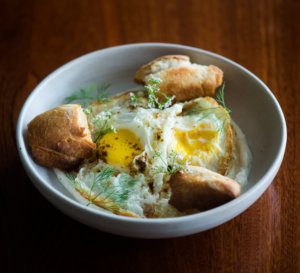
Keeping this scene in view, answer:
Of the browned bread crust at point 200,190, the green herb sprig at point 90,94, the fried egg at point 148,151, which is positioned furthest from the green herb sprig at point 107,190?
the green herb sprig at point 90,94

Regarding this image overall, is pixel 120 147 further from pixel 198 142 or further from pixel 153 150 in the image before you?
pixel 198 142

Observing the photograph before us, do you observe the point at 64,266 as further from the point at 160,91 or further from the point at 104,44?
the point at 104,44

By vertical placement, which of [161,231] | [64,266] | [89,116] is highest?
[89,116]

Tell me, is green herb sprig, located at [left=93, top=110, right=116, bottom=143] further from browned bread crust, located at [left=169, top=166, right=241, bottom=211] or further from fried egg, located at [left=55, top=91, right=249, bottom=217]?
browned bread crust, located at [left=169, top=166, right=241, bottom=211]

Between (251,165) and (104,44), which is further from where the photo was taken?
(104,44)

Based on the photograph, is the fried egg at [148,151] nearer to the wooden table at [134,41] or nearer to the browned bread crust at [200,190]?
the browned bread crust at [200,190]

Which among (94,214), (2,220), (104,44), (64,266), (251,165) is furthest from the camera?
(104,44)

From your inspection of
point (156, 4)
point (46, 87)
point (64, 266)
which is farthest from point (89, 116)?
point (156, 4)
